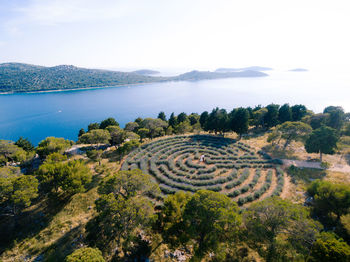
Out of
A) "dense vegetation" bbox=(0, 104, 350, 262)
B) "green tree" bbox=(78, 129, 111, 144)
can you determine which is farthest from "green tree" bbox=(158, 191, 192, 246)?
"green tree" bbox=(78, 129, 111, 144)

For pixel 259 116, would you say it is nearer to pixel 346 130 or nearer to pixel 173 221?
pixel 346 130

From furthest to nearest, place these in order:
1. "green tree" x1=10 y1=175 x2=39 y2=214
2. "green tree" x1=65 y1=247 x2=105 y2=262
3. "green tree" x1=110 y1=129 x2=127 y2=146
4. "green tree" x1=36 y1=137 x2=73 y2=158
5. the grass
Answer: "green tree" x1=110 y1=129 x2=127 y2=146, "green tree" x1=36 y1=137 x2=73 y2=158, "green tree" x1=10 y1=175 x2=39 y2=214, the grass, "green tree" x1=65 y1=247 x2=105 y2=262

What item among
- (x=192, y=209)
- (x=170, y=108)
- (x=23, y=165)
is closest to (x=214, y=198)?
(x=192, y=209)

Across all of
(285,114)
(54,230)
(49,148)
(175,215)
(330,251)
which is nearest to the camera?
(330,251)

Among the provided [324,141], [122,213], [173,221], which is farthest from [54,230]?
[324,141]

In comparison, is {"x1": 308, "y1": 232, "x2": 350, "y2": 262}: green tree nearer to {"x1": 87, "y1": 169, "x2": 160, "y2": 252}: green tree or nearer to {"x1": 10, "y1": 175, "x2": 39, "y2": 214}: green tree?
{"x1": 87, "y1": 169, "x2": 160, "y2": 252}: green tree

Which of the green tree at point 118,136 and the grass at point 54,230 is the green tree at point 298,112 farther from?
the grass at point 54,230

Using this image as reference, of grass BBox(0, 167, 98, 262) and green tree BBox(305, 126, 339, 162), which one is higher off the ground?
green tree BBox(305, 126, 339, 162)
